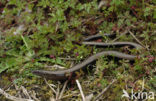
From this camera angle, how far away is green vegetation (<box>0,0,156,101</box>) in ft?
13.3

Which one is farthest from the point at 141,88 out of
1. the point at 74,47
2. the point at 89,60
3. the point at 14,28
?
the point at 14,28

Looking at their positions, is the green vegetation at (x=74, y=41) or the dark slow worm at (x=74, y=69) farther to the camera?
the dark slow worm at (x=74, y=69)

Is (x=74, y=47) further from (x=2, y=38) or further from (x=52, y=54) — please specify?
(x=2, y=38)

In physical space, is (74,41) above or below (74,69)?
above

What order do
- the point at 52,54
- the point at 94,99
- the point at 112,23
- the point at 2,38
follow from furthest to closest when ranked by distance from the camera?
the point at 2,38 < the point at 112,23 < the point at 52,54 < the point at 94,99

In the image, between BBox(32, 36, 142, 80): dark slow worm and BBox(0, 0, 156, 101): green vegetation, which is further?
BBox(32, 36, 142, 80): dark slow worm

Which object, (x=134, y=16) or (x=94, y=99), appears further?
(x=134, y=16)

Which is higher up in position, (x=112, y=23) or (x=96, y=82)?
(x=112, y=23)

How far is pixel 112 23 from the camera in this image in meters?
5.05

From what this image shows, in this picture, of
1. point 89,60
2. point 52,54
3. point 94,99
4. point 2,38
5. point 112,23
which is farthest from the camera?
point 2,38

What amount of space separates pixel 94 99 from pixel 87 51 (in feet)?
3.77

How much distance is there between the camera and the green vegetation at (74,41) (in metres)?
4.06

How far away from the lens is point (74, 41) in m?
4.98

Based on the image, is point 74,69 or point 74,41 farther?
point 74,41
